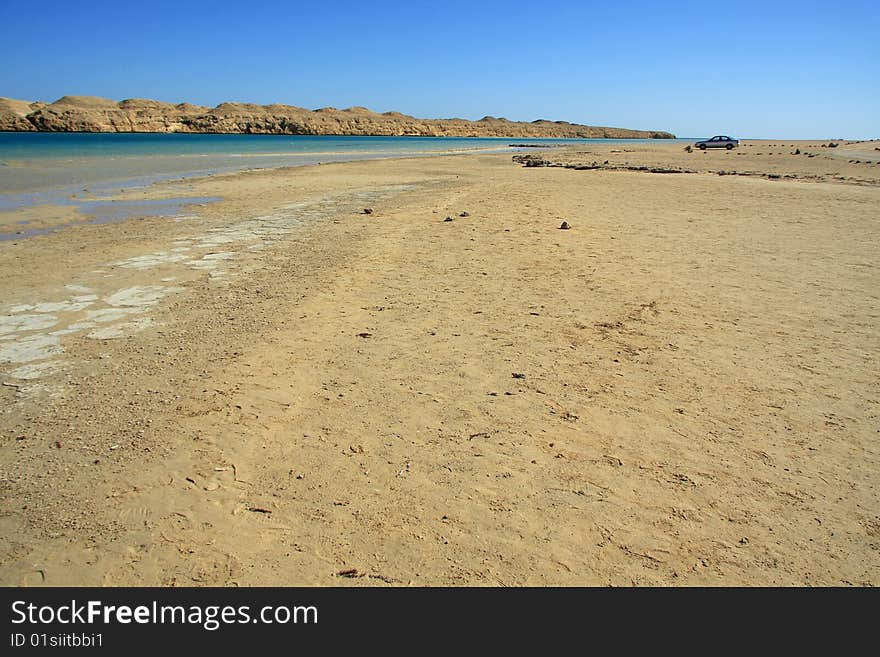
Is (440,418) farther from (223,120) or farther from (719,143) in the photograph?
(223,120)

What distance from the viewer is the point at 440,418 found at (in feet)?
11.6

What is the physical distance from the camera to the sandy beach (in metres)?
2.45

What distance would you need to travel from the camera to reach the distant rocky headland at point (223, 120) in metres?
87.1

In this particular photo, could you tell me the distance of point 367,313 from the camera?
5465mm

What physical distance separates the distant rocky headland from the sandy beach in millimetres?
101864

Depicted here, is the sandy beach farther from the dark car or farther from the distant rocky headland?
the distant rocky headland

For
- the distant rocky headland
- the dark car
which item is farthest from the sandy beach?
the distant rocky headland

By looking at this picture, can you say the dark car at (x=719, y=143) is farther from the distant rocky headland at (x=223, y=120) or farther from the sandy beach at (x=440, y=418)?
the distant rocky headland at (x=223, y=120)

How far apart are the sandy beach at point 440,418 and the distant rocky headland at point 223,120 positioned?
101864mm

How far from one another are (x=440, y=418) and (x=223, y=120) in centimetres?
11288

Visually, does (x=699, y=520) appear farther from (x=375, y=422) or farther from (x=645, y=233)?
(x=645, y=233)

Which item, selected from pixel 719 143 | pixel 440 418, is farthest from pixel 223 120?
pixel 440 418
